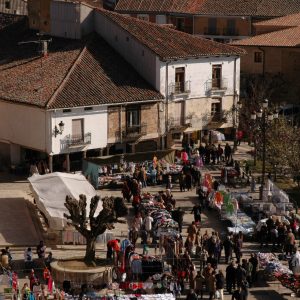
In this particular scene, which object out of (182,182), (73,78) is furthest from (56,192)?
(73,78)

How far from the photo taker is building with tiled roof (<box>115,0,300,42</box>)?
98.2 metres

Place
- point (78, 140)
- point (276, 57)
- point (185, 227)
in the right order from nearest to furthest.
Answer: point (185, 227)
point (78, 140)
point (276, 57)

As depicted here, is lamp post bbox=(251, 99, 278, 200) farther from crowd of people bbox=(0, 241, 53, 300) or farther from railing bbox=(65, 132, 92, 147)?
crowd of people bbox=(0, 241, 53, 300)

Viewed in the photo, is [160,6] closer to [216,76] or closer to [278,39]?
[278,39]

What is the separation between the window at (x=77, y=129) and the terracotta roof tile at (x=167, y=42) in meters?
5.86

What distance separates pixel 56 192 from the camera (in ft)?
167

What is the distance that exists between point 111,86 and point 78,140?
3772 mm

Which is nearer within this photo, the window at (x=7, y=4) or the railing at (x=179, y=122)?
the railing at (x=179, y=122)

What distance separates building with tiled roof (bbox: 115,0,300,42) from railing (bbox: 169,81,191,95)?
104ft

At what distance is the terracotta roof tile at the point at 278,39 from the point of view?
82.2 meters

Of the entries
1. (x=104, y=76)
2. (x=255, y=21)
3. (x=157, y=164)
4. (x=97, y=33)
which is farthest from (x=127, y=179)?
(x=255, y=21)

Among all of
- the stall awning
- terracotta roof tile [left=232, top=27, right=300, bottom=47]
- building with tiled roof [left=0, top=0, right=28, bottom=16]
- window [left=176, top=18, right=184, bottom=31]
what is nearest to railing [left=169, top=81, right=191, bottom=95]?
the stall awning

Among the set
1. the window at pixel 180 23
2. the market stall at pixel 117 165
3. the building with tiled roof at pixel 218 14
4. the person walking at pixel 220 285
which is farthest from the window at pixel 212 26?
the person walking at pixel 220 285

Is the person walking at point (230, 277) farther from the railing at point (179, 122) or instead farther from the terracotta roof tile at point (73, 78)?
the railing at point (179, 122)
